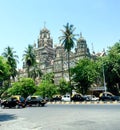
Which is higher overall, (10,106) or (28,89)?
(28,89)

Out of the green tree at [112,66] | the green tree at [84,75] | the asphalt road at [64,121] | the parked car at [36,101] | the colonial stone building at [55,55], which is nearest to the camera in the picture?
the asphalt road at [64,121]

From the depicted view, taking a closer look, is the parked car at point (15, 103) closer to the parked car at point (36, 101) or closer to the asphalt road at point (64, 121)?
the parked car at point (36, 101)

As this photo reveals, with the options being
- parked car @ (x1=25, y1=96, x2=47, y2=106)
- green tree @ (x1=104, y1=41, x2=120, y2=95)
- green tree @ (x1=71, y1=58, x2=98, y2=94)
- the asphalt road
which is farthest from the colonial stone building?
the asphalt road

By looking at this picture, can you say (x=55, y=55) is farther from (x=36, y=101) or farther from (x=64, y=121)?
(x=64, y=121)

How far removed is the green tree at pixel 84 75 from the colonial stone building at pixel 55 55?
1084 inches

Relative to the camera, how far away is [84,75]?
201 ft

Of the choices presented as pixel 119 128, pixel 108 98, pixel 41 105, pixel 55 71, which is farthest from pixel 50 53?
pixel 119 128

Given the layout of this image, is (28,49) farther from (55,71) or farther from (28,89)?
(55,71)

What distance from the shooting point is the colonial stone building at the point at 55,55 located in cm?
9544

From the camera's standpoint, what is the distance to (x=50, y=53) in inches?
4938

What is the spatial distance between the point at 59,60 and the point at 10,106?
2856 inches

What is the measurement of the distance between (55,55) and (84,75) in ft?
186

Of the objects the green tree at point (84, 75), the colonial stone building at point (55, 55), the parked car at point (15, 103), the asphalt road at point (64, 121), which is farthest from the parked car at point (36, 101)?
the colonial stone building at point (55, 55)

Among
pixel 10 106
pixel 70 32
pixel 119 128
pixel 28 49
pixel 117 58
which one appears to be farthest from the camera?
pixel 28 49
